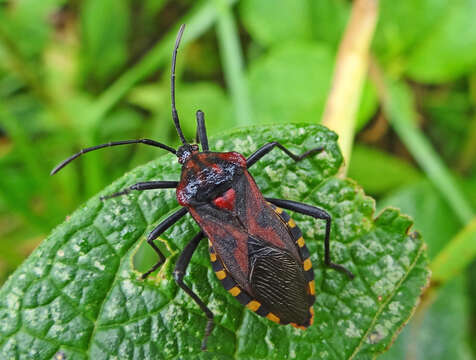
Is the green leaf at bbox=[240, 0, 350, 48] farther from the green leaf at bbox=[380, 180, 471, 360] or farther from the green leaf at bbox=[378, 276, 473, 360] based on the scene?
the green leaf at bbox=[378, 276, 473, 360]

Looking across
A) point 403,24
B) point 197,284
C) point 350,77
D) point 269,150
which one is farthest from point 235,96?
point 197,284

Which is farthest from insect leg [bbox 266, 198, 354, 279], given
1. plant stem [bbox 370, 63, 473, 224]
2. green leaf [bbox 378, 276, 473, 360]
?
plant stem [bbox 370, 63, 473, 224]

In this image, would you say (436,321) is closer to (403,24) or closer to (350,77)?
(350,77)

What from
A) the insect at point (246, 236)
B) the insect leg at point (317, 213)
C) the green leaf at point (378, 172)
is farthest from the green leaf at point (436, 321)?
the insect at point (246, 236)

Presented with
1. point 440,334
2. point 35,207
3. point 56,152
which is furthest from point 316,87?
point 35,207

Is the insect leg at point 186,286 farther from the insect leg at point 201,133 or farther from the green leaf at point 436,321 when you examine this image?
the green leaf at point 436,321

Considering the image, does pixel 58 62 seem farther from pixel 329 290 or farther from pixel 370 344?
pixel 370 344
